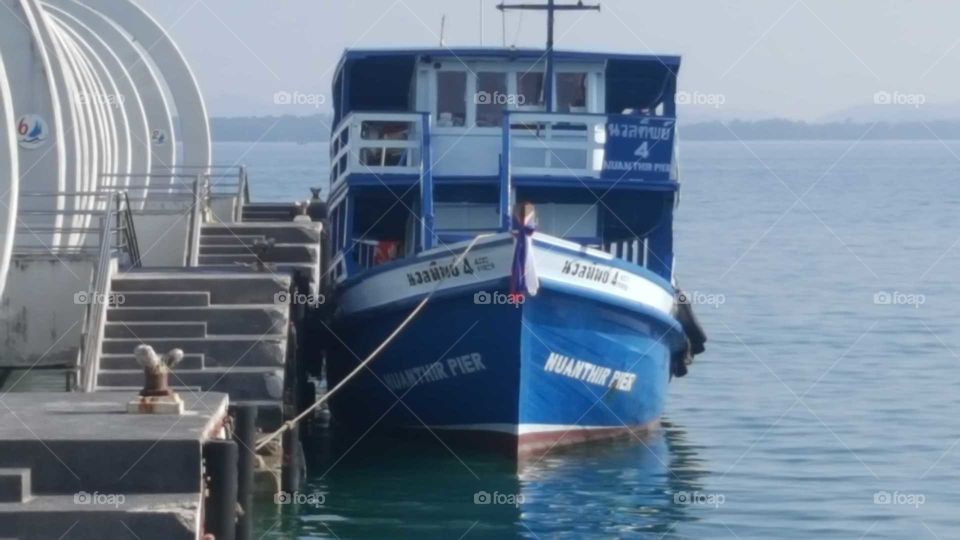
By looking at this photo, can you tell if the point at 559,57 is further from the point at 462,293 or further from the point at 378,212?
the point at 462,293

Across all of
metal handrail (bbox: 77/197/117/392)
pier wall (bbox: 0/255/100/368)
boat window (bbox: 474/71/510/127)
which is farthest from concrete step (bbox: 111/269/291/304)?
boat window (bbox: 474/71/510/127)

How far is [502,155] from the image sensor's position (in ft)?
64.0

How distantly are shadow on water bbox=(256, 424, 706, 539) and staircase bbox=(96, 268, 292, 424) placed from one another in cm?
112

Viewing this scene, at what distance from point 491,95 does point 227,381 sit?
6869 millimetres

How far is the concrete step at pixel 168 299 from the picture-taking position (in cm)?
1719

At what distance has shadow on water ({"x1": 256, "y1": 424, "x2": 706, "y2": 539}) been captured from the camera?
16156mm

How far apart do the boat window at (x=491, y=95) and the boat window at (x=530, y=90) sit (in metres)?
0.19

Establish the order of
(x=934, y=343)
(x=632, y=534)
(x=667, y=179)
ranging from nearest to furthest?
(x=632, y=534)
(x=667, y=179)
(x=934, y=343)

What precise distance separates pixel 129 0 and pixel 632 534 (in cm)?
1520

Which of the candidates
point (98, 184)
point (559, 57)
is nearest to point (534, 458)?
point (559, 57)

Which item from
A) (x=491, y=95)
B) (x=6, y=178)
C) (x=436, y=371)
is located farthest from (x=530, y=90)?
(x=6, y=178)

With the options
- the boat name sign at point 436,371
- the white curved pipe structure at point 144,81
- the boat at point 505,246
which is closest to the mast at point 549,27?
the boat at point 505,246

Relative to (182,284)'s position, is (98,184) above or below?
above

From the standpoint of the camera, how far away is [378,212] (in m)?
21.5
